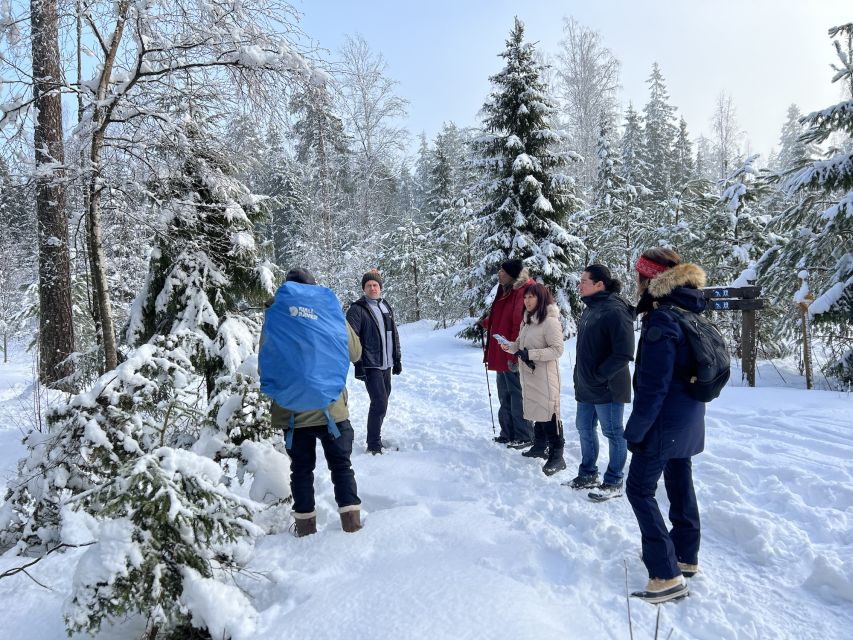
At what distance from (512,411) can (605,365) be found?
1.75 meters

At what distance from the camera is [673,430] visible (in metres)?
2.83

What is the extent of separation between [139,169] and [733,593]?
5732 millimetres

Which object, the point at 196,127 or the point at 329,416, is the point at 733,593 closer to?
the point at 329,416

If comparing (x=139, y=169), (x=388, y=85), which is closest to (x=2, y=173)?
(x=139, y=169)

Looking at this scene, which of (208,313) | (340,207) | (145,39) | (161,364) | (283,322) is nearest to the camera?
(283,322)

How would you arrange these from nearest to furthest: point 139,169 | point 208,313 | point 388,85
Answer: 1. point 139,169
2. point 208,313
3. point 388,85

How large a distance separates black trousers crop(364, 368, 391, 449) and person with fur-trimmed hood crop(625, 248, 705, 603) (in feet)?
10.3

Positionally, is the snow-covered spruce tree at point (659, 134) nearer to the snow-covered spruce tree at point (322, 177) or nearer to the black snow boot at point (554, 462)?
the snow-covered spruce tree at point (322, 177)

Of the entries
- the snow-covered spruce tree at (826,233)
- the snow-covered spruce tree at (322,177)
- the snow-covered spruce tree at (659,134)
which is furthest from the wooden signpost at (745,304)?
the snow-covered spruce tree at (659,134)

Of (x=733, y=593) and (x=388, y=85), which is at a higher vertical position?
(x=388, y=85)

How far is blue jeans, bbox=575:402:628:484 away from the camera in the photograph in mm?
4212

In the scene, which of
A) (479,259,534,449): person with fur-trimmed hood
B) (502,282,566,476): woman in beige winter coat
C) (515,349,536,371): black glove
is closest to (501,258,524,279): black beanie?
(479,259,534,449): person with fur-trimmed hood

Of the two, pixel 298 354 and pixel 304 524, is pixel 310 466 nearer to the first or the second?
pixel 304 524

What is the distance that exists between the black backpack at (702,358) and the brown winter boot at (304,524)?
2.66 metres
